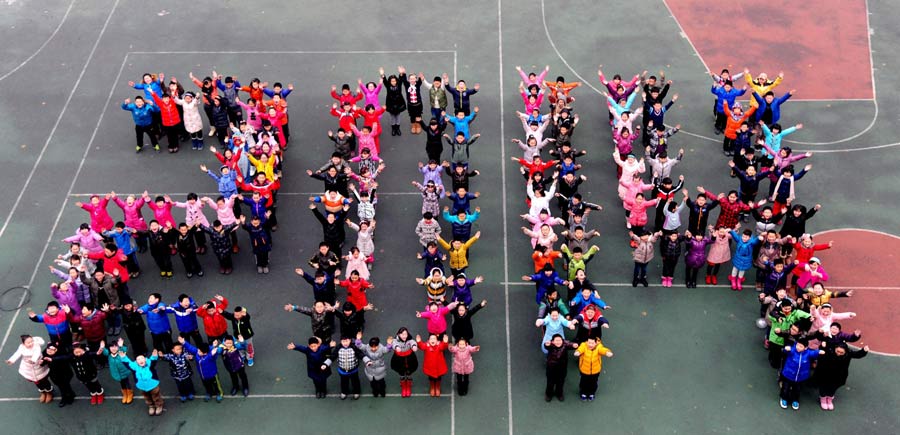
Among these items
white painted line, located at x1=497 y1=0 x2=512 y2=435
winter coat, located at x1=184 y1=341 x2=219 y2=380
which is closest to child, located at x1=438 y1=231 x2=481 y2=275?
white painted line, located at x1=497 y1=0 x2=512 y2=435

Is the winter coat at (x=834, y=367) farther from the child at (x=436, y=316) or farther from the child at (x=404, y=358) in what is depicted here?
the child at (x=404, y=358)

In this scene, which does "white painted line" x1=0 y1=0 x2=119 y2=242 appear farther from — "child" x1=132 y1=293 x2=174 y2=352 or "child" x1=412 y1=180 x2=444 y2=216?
"child" x1=412 y1=180 x2=444 y2=216

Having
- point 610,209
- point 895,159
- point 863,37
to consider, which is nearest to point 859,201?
point 895,159

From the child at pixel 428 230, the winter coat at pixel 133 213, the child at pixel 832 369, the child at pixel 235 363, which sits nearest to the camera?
the child at pixel 832 369

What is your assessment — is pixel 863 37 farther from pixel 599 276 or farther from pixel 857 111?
pixel 599 276

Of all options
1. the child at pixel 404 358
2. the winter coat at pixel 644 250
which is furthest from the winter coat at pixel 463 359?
the winter coat at pixel 644 250
